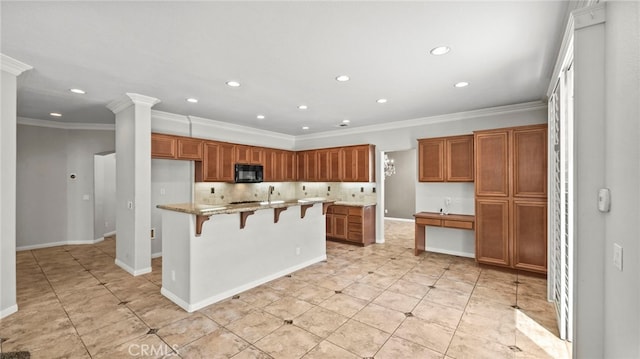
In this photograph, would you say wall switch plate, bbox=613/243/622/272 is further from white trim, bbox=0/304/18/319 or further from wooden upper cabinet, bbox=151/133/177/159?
wooden upper cabinet, bbox=151/133/177/159

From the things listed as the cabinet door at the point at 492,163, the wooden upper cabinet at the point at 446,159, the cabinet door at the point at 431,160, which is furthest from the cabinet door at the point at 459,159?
the cabinet door at the point at 492,163

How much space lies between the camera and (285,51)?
8.73ft

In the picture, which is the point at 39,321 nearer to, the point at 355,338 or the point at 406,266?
the point at 355,338

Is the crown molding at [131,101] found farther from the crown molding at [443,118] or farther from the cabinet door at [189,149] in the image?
the crown molding at [443,118]

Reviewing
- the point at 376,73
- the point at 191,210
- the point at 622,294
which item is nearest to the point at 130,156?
the point at 191,210

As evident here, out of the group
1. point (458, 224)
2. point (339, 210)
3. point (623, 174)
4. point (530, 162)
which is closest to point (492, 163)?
point (530, 162)

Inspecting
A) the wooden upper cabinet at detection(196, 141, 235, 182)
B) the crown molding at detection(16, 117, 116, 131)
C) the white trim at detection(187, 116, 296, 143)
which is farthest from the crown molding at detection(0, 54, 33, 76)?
the crown molding at detection(16, 117, 116, 131)

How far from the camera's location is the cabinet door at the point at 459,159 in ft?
16.3

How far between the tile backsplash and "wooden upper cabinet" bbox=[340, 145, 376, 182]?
0.42 metres

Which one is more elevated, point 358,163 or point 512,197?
point 358,163

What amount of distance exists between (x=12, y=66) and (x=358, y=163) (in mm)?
5526

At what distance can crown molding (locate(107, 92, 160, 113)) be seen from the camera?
403 cm

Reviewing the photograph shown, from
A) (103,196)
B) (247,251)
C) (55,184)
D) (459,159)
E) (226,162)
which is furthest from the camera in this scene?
(103,196)

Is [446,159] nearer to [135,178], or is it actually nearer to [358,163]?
[358,163]
